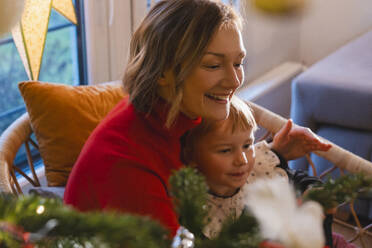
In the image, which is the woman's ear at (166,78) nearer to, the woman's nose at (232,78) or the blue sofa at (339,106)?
the woman's nose at (232,78)

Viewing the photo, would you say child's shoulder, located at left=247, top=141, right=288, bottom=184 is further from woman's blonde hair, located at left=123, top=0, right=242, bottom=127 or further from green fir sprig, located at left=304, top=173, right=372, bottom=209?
green fir sprig, located at left=304, top=173, right=372, bottom=209

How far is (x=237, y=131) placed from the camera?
109cm

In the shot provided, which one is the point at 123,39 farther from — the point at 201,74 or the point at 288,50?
the point at 288,50

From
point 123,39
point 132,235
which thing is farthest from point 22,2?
point 123,39

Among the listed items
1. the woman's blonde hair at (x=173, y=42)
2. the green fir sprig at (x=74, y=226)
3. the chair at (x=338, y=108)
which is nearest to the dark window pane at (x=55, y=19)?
the woman's blonde hair at (x=173, y=42)

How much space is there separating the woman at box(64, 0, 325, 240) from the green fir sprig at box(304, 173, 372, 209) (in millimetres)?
608

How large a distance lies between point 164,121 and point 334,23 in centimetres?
195

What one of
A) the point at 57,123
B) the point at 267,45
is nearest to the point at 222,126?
the point at 57,123

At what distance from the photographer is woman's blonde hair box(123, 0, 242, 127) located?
37.6 inches

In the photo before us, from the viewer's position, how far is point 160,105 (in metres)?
1.01

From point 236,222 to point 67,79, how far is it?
149 centimetres

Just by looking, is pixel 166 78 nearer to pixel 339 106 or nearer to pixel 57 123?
pixel 57 123

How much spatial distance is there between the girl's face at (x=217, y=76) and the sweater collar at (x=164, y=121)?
0.12ft

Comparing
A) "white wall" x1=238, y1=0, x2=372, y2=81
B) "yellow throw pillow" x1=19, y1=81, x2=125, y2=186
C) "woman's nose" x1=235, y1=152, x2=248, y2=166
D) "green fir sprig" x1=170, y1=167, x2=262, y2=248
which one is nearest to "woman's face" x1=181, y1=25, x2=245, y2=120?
"woman's nose" x1=235, y1=152, x2=248, y2=166
